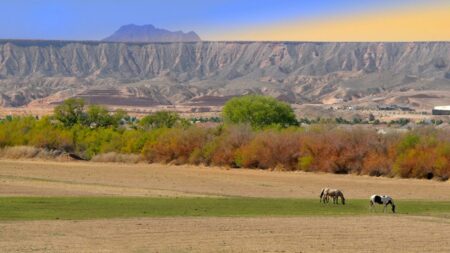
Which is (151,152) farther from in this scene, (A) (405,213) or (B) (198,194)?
(A) (405,213)

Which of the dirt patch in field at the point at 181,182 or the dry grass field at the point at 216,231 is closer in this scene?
the dry grass field at the point at 216,231

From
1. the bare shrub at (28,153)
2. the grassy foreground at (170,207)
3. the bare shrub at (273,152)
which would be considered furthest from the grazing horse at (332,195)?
the bare shrub at (28,153)

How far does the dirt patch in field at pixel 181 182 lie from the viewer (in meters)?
52.5

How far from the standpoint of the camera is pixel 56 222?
1291 inches

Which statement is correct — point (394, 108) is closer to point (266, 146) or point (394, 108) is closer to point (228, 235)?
point (266, 146)

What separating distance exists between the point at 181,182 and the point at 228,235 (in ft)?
108

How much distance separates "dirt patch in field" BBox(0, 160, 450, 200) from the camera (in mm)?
52500

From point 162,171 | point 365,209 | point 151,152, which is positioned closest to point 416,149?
point 162,171

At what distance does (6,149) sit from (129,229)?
65.6 m

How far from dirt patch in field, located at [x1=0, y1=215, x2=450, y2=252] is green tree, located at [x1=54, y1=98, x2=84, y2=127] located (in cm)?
7113

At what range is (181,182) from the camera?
63.0 metres

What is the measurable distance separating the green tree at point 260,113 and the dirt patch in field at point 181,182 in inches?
660

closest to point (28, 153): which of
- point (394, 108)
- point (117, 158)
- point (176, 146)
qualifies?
point (117, 158)

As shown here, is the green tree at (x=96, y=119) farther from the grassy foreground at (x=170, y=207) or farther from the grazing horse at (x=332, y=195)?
the grazing horse at (x=332, y=195)
